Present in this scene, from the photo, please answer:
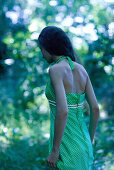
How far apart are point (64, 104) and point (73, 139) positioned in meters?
0.31

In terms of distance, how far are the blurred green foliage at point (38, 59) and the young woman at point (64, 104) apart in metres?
1.17

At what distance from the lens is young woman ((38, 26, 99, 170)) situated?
167 centimetres

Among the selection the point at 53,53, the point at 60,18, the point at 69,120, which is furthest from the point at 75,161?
the point at 60,18

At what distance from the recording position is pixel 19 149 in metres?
4.09

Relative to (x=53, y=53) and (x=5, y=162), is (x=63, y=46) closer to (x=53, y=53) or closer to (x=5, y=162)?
(x=53, y=53)

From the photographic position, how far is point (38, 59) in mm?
4250

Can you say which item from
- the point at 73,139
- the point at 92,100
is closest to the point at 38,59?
the point at 92,100

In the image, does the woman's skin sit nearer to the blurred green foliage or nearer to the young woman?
the young woman

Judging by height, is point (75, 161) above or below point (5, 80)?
above

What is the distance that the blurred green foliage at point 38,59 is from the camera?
11.9 feet

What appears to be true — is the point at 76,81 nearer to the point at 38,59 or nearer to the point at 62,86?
the point at 62,86

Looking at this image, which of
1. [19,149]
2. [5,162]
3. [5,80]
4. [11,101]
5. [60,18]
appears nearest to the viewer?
[5,162]

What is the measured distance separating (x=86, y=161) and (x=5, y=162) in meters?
1.97

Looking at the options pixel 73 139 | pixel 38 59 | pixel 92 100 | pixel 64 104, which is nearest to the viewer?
pixel 64 104
